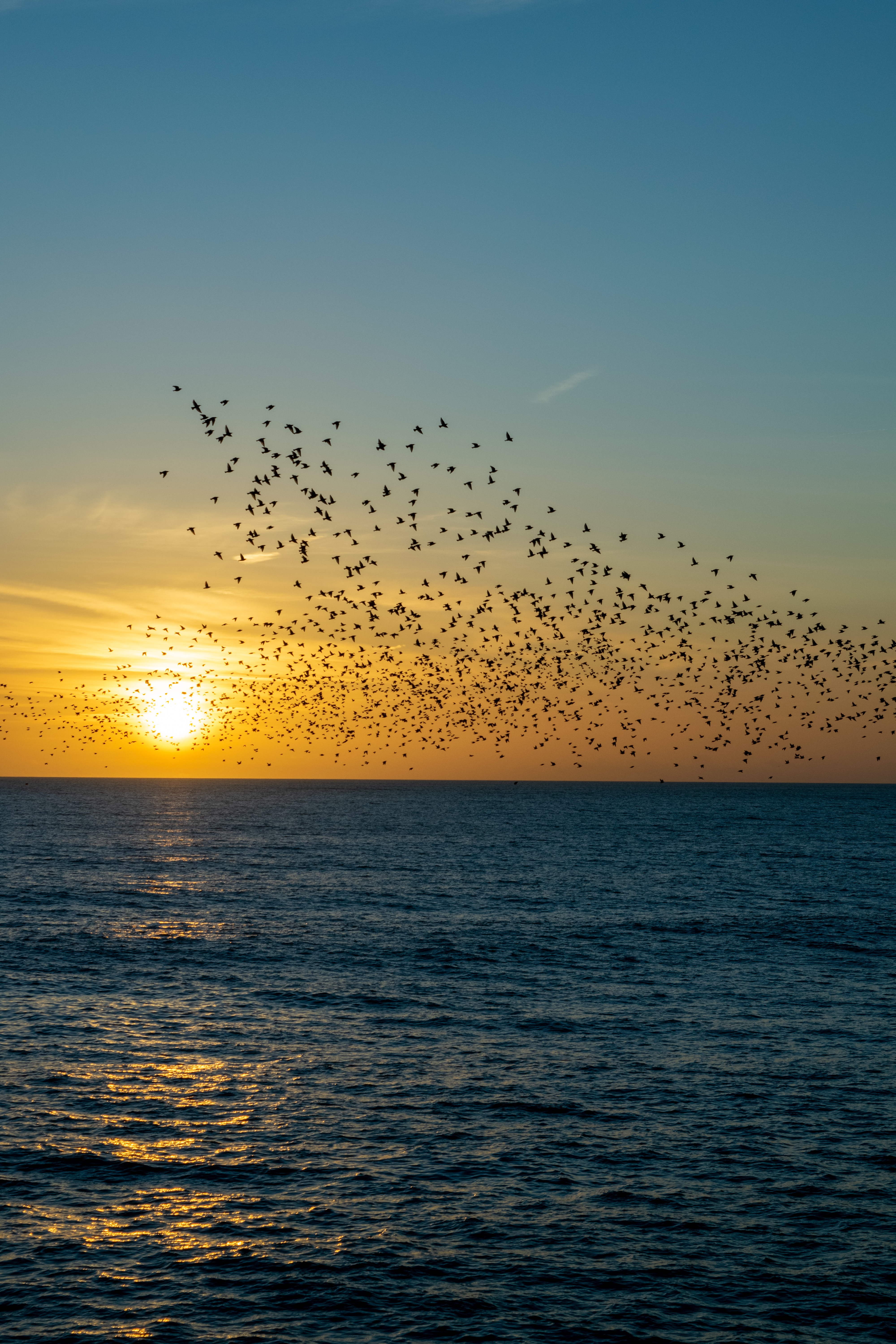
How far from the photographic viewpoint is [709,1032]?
124ft

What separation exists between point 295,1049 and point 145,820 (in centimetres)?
16145

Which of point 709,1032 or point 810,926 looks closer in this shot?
point 709,1032

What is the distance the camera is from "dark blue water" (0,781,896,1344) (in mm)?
19109

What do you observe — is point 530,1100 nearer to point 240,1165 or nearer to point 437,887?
point 240,1165

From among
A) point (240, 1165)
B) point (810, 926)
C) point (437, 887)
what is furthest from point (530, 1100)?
point (437, 887)

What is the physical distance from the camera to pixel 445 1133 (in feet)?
88.8

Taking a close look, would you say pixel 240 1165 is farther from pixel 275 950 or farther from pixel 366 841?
pixel 366 841

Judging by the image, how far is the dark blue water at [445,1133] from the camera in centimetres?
1911

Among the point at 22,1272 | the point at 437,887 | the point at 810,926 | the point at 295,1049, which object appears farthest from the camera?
the point at 437,887

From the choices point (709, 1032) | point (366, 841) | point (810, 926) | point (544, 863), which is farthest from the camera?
point (366, 841)

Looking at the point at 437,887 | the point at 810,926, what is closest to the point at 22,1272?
the point at 810,926

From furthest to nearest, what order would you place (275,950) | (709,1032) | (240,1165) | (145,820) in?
1. (145,820)
2. (275,950)
3. (709,1032)
4. (240,1165)

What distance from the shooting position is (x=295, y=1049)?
34.3 meters

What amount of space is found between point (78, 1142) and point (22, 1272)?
254 inches
